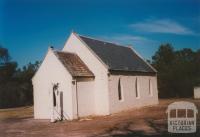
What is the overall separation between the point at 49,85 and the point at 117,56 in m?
8.60

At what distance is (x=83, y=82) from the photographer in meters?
27.2

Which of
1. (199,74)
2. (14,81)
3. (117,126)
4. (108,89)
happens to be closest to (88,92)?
(108,89)

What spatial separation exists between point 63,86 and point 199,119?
39.8 ft

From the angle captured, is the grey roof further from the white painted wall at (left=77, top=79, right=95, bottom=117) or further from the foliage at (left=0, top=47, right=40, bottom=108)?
the foliage at (left=0, top=47, right=40, bottom=108)

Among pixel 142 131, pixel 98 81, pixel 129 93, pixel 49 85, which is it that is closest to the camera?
pixel 142 131

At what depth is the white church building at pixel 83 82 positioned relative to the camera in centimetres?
2595

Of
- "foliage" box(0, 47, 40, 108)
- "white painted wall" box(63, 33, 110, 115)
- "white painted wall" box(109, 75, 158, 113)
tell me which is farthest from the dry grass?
"white painted wall" box(109, 75, 158, 113)

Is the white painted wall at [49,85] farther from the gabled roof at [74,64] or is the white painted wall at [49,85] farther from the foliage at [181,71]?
the foliage at [181,71]

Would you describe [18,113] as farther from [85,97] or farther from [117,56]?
[117,56]

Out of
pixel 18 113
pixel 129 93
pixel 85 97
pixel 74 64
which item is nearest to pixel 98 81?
pixel 85 97

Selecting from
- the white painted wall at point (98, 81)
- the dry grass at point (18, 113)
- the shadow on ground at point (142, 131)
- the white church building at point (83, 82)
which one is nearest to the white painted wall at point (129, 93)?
the white church building at point (83, 82)

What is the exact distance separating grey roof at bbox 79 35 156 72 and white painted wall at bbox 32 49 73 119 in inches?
153

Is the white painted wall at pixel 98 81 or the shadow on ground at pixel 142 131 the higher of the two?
the white painted wall at pixel 98 81

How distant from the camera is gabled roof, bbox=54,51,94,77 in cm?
2641
